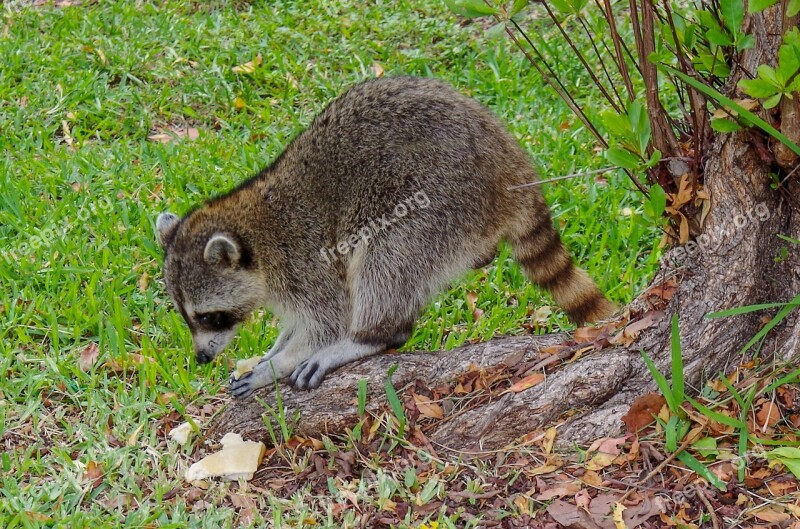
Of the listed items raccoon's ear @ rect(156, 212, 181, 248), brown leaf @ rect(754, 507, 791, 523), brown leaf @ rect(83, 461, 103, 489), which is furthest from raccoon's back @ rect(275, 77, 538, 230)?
brown leaf @ rect(754, 507, 791, 523)

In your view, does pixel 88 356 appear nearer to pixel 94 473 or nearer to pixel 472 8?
pixel 94 473

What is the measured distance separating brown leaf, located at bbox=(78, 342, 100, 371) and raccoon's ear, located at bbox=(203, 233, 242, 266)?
0.63 meters

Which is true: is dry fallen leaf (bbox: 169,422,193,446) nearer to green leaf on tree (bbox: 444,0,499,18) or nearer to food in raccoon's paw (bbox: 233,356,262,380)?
food in raccoon's paw (bbox: 233,356,262,380)

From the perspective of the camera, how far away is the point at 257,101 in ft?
19.6

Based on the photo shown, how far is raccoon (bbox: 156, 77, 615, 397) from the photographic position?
12.3ft

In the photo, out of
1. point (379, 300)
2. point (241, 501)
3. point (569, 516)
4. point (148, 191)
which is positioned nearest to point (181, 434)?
point (241, 501)

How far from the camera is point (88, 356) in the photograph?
401 cm

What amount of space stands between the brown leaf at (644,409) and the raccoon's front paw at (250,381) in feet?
4.90

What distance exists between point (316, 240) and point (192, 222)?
1.90 ft

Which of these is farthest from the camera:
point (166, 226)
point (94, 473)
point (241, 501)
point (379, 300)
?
point (166, 226)

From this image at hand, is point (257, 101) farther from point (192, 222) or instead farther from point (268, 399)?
point (268, 399)

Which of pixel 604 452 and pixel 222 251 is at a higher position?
pixel 222 251

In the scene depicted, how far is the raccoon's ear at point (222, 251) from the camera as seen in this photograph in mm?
3875

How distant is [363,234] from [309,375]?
0.61 meters
